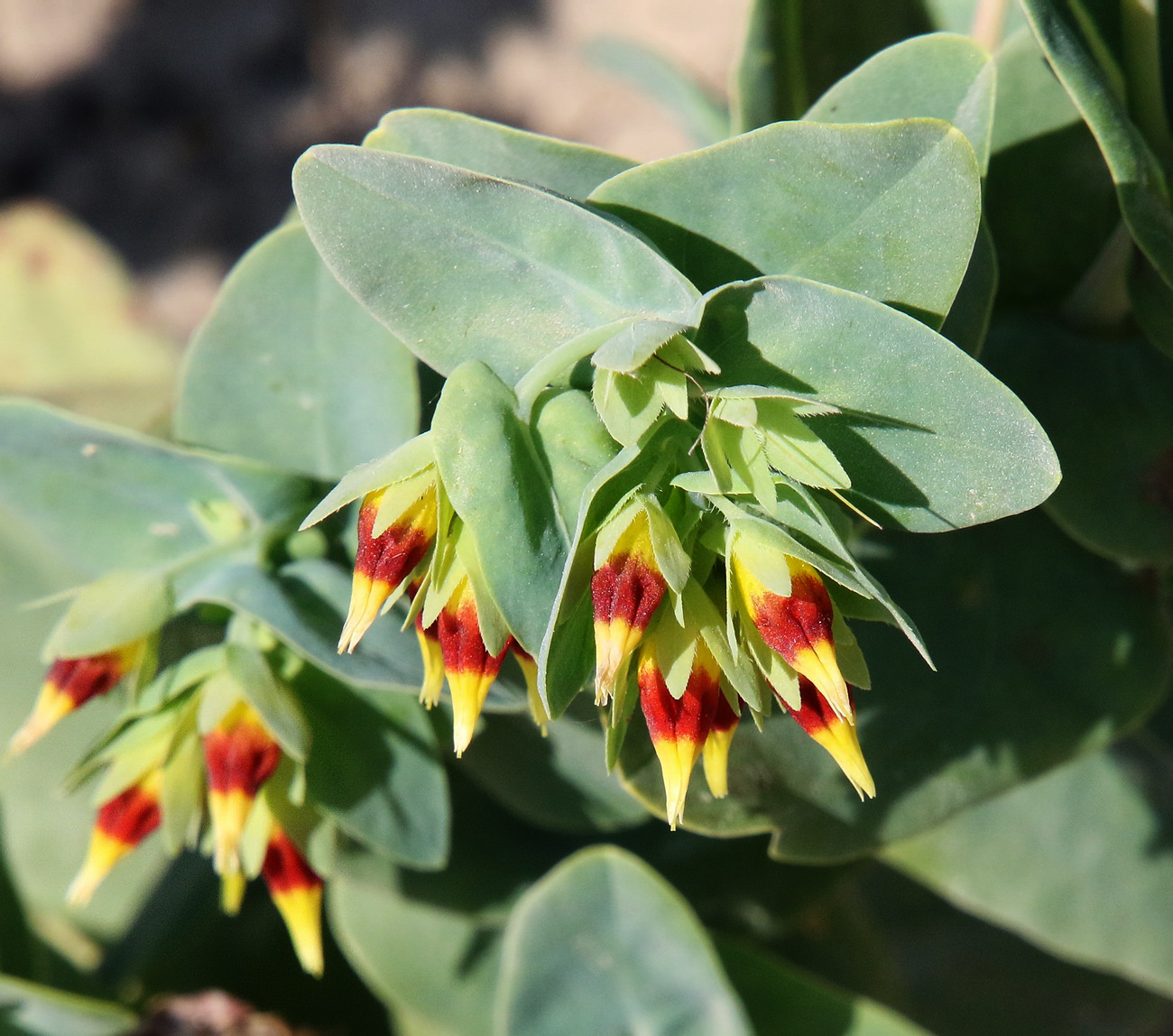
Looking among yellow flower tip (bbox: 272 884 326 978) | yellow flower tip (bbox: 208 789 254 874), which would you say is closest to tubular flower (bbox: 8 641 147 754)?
yellow flower tip (bbox: 208 789 254 874)

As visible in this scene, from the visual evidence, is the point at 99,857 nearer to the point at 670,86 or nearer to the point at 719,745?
the point at 719,745

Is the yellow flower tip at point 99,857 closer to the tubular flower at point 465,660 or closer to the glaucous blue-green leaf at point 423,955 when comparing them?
the tubular flower at point 465,660

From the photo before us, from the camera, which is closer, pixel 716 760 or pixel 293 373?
pixel 716 760

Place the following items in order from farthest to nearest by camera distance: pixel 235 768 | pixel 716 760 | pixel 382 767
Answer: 1. pixel 382 767
2. pixel 235 768
3. pixel 716 760

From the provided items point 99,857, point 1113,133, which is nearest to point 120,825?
point 99,857

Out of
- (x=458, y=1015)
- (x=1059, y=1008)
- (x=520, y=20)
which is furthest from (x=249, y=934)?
(x=520, y=20)

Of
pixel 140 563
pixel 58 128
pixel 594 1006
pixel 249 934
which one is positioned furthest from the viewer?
pixel 58 128

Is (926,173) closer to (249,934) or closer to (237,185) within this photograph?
(249,934)
